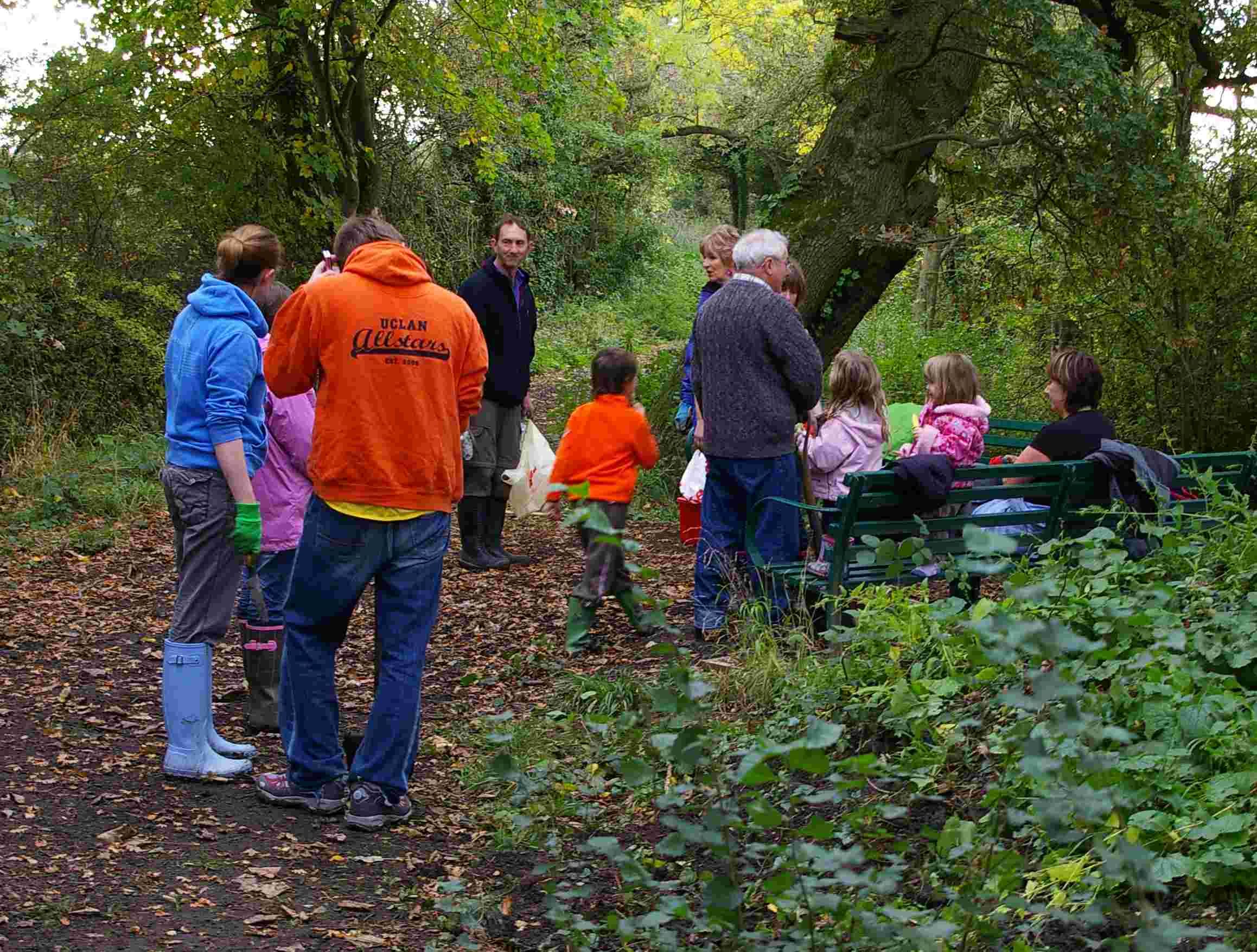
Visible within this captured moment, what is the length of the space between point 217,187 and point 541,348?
7203 millimetres

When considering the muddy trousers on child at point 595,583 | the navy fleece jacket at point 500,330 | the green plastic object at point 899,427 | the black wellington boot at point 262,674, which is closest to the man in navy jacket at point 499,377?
the navy fleece jacket at point 500,330

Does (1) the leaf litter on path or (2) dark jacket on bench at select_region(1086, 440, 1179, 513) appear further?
(2) dark jacket on bench at select_region(1086, 440, 1179, 513)

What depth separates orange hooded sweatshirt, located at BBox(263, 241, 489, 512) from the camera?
154 inches

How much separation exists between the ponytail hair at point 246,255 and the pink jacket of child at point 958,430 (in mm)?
3172

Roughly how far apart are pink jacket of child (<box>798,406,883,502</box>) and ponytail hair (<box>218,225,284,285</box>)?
9.03 ft

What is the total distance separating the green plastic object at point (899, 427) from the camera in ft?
22.1

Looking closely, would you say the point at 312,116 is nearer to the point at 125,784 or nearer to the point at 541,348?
the point at 541,348

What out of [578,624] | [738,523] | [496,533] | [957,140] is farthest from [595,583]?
[957,140]

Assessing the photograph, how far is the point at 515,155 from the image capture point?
23625 millimetres

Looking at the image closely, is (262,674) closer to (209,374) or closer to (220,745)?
(220,745)

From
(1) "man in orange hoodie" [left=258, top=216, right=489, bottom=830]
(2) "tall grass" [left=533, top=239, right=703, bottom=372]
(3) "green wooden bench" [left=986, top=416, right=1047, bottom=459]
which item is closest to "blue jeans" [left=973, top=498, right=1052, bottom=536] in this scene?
(3) "green wooden bench" [left=986, top=416, right=1047, bottom=459]

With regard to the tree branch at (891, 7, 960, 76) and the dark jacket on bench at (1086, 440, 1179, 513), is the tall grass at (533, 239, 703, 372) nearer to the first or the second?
the tree branch at (891, 7, 960, 76)

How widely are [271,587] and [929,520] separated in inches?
109

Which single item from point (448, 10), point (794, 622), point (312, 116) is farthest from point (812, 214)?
point (448, 10)
